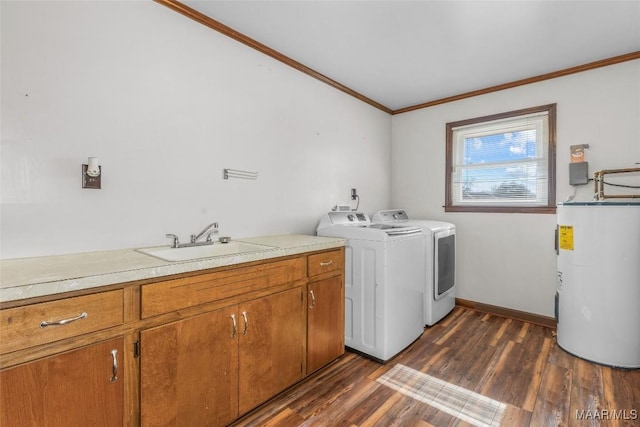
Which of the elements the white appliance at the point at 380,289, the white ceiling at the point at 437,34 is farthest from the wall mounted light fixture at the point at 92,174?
the white appliance at the point at 380,289

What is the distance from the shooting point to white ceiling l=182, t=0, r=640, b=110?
194 cm

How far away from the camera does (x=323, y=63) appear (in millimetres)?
2717

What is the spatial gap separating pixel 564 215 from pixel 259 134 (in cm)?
258

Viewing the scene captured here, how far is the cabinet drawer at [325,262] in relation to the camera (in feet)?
6.70

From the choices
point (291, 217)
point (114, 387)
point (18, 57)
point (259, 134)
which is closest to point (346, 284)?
point (291, 217)

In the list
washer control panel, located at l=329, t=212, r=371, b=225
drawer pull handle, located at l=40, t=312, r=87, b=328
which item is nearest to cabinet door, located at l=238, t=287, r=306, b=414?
drawer pull handle, located at l=40, t=312, r=87, b=328

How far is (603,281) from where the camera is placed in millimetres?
2219

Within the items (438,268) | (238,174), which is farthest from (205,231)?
(438,268)

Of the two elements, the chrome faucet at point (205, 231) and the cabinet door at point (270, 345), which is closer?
the cabinet door at point (270, 345)

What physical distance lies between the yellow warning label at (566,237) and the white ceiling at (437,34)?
1482 millimetres

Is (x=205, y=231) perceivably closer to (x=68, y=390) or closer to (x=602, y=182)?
(x=68, y=390)

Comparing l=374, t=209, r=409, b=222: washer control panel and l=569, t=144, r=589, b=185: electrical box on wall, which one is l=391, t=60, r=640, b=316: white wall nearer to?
l=569, t=144, r=589, b=185: electrical box on wall

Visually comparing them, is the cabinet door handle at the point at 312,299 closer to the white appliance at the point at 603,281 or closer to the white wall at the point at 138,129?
the white wall at the point at 138,129

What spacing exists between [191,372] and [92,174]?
3.76ft
